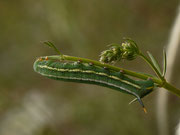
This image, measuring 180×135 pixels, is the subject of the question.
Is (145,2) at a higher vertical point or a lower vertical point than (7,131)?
higher

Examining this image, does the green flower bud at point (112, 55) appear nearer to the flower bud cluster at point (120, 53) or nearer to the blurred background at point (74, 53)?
the flower bud cluster at point (120, 53)

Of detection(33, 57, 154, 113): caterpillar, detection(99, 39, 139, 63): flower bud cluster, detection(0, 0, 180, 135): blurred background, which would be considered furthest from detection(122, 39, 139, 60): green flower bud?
detection(0, 0, 180, 135): blurred background

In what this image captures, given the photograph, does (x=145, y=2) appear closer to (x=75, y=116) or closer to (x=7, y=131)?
(x=75, y=116)

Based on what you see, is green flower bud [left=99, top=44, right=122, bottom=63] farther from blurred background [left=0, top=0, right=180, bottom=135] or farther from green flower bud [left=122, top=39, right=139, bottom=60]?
blurred background [left=0, top=0, right=180, bottom=135]

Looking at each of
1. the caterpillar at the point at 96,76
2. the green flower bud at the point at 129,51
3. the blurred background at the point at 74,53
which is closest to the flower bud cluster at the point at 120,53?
the green flower bud at the point at 129,51

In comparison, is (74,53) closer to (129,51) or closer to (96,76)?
(96,76)

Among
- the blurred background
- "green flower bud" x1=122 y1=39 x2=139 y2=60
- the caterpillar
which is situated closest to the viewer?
"green flower bud" x1=122 y1=39 x2=139 y2=60

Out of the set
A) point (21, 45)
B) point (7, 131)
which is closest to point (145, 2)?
point (21, 45)
